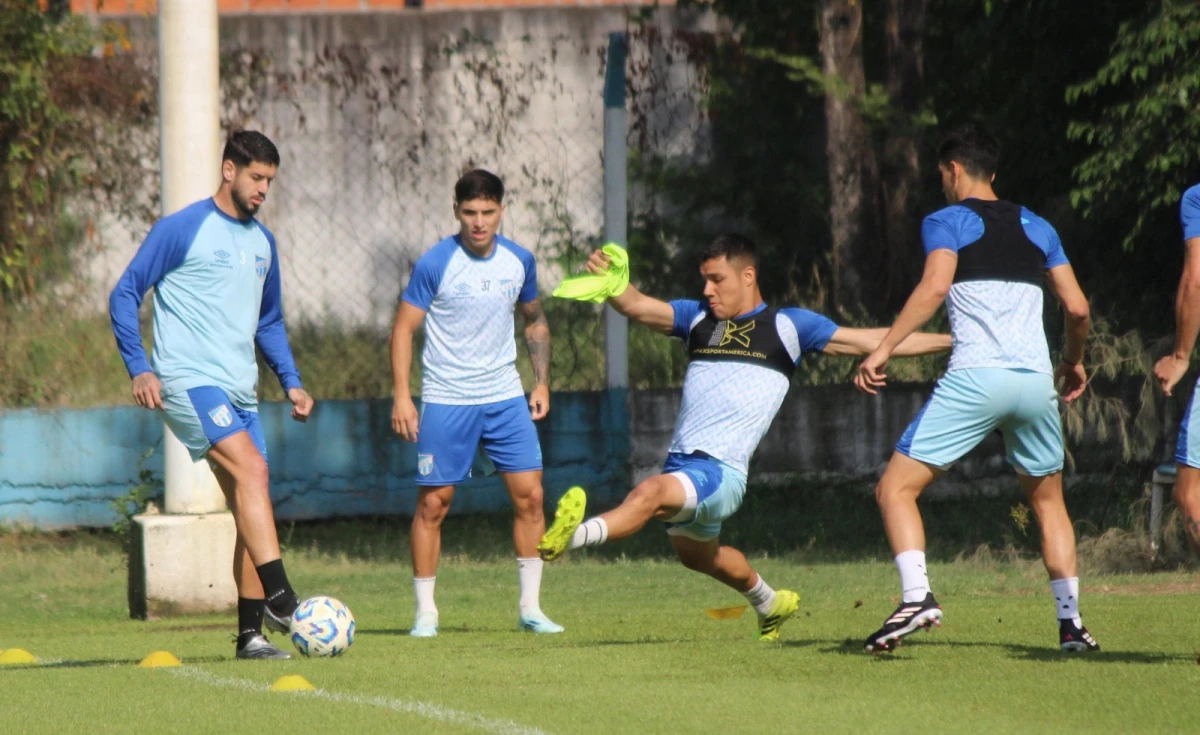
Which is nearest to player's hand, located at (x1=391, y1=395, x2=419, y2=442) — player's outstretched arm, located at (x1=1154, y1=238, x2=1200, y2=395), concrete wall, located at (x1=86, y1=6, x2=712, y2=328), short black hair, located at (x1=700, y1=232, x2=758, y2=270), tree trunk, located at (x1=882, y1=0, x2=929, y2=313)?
short black hair, located at (x1=700, y1=232, x2=758, y2=270)

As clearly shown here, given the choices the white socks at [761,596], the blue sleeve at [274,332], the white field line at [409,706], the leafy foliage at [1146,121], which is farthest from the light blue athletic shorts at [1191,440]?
the leafy foliage at [1146,121]

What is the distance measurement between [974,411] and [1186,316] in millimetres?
872

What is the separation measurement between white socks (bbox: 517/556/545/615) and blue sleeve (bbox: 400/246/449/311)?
4.50 ft

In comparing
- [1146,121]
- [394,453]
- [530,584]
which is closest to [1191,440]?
[530,584]

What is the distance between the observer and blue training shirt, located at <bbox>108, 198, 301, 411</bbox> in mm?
7047

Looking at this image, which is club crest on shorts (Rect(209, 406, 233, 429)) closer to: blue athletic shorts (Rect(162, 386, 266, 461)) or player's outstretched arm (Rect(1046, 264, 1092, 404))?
blue athletic shorts (Rect(162, 386, 266, 461))

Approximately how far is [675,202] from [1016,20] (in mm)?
3378

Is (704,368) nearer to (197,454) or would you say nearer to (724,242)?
(724,242)

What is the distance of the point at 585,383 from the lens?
1273 cm

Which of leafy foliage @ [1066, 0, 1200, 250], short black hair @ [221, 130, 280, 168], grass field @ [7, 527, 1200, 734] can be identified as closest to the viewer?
grass field @ [7, 527, 1200, 734]

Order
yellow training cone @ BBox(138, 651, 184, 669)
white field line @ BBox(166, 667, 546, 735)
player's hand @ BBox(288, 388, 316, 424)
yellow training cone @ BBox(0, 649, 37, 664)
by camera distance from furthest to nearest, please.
A: yellow training cone @ BBox(0, 649, 37, 664)
player's hand @ BBox(288, 388, 316, 424)
yellow training cone @ BBox(138, 651, 184, 669)
white field line @ BBox(166, 667, 546, 735)

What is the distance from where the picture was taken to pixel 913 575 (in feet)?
20.8

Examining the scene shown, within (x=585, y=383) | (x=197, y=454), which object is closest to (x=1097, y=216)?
(x=585, y=383)

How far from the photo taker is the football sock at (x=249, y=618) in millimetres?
7219
